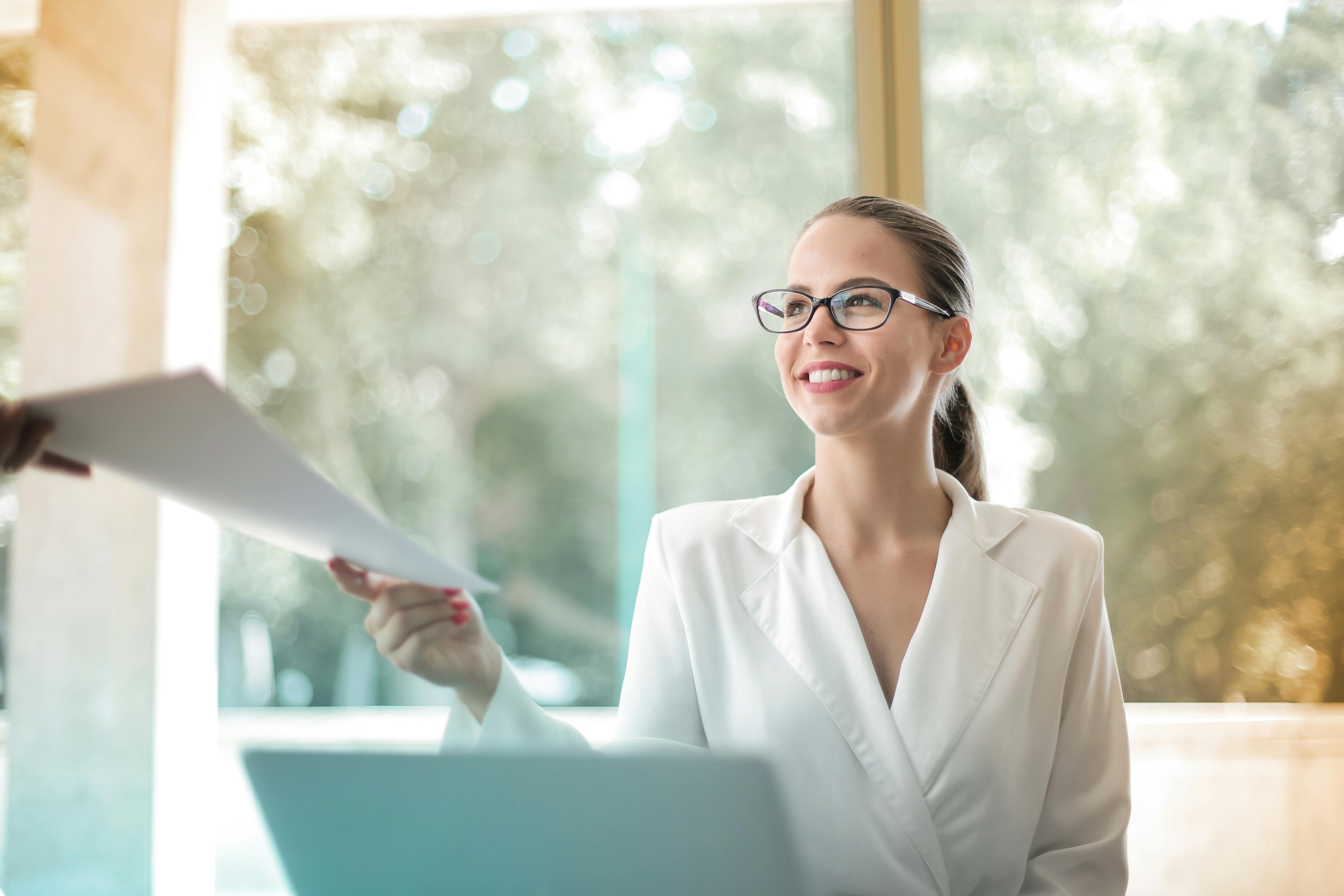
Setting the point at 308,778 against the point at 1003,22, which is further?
the point at 1003,22

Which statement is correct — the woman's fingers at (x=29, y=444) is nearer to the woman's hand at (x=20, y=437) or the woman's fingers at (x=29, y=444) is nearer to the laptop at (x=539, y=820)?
the woman's hand at (x=20, y=437)

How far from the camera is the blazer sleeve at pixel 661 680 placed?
1134 mm

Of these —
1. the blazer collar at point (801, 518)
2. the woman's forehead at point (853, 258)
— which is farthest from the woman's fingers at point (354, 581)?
the woman's forehead at point (853, 258)

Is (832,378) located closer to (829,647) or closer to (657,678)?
(829,647)

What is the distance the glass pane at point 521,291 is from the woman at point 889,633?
0.77 meters

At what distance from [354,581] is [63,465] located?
241 mm

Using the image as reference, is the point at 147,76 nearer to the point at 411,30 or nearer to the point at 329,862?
the point at 411,30

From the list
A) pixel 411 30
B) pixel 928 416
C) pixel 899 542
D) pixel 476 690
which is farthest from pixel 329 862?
pixel 411 30

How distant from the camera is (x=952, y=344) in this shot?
48.4 inches

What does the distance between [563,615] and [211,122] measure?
147cm

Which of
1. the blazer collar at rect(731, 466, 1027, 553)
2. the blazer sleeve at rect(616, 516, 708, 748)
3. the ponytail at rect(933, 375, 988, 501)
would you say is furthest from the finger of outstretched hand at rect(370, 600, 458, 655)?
the ponytail at rect(933, 375, 988, 501)

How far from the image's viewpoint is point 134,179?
2.05m

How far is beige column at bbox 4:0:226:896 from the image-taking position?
6.46ft

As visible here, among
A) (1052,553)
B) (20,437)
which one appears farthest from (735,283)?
(20,437)
